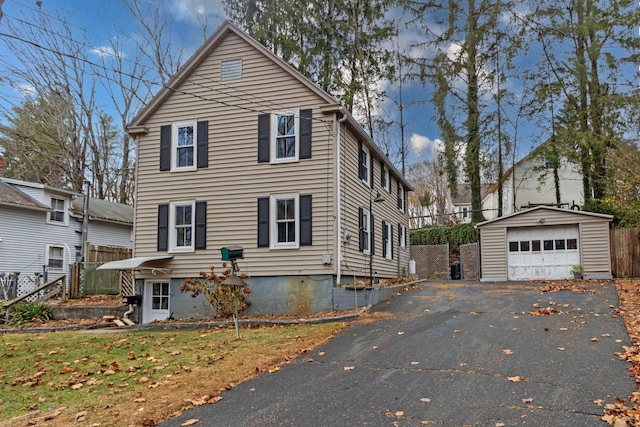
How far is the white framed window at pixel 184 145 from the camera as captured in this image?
49.6 ft

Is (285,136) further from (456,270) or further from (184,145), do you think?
(456,270)

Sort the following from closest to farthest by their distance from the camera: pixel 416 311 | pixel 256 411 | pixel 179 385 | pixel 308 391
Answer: pixel 256 411, pixel 308 391, pixel 179 385, pixel 416 311

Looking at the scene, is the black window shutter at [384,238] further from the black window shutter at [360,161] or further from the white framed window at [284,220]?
the white framed window at [284,220]

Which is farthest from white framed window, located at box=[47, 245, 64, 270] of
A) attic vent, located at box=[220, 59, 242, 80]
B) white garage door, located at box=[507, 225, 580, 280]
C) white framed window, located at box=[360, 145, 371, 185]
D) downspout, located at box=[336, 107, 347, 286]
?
white garage door, located at box=[507, 225, 580, 280]

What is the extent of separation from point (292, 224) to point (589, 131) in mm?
18385

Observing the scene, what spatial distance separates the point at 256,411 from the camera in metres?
5.48

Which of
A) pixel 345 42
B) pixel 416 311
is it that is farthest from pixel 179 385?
pixel 345 42

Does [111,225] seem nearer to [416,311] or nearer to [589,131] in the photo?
[416,311]

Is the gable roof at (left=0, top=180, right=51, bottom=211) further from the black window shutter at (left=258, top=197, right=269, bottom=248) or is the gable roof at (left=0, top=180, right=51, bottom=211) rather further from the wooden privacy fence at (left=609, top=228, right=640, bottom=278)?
the wooden privacy fence at (left=609, top=228, right=640, bottom=278)

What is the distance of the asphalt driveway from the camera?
16.8 ft

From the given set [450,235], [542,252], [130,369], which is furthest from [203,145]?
[450,235]

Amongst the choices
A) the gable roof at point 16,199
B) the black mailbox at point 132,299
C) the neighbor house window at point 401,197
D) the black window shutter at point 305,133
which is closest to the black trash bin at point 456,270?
the neighbor house window at point 401,197

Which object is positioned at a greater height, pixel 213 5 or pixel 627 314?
pixel 213 5

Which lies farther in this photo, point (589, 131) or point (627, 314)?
point (589, 131)
